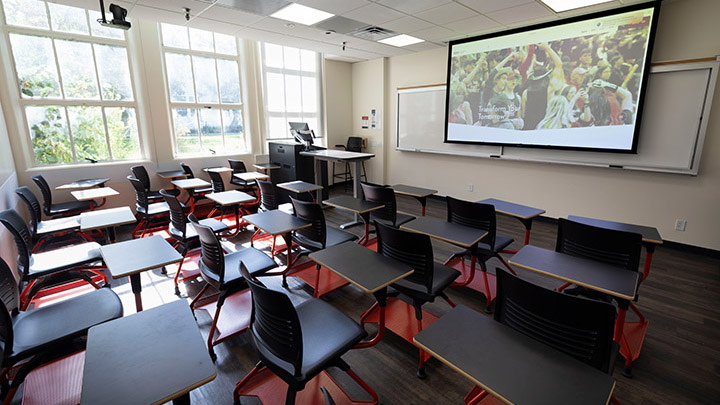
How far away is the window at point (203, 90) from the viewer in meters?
5.80

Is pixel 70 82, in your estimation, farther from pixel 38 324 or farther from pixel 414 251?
pixel 414 251

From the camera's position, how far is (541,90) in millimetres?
4746

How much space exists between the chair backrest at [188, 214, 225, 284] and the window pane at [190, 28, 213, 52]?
4932 mm

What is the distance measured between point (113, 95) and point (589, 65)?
24.0ft

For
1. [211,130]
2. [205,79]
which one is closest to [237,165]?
[211,130]

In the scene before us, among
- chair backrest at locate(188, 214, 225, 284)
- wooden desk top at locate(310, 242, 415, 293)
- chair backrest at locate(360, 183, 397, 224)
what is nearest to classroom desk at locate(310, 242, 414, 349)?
wooden desk top at locate(310, 242, 415, 293)

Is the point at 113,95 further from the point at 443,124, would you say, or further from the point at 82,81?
the point at 443,124

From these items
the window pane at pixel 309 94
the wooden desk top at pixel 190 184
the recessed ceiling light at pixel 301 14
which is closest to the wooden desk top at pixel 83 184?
the wooden desk top at pixel 190 184

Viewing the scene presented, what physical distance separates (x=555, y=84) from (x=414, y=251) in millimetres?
4005

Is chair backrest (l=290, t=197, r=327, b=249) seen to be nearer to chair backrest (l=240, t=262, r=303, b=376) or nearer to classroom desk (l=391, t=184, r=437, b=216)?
classroom desk (l=391, t=184, r=437, b=216)

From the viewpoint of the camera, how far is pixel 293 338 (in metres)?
1.43

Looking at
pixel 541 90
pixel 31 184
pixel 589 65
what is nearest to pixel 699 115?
pixel 589 65

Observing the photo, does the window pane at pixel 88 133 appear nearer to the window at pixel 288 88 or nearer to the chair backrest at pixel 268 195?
the window at pixel 288 88

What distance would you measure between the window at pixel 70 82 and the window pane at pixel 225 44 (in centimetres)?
154
